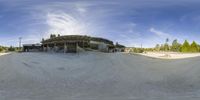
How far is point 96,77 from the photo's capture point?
11734 mm

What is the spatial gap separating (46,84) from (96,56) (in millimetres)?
4521

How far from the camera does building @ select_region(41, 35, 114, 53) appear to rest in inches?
691

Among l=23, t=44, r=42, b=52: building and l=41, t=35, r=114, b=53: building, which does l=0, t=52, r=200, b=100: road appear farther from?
l=23, t=44, r=42, b=52: building

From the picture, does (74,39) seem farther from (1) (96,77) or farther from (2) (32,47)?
(1) (96,77)

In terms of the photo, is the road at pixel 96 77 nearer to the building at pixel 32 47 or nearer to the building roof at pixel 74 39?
the building roof at pixel 74 39

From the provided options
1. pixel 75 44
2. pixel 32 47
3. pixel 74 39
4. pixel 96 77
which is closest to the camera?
pixel 96 77

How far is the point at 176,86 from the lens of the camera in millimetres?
10797

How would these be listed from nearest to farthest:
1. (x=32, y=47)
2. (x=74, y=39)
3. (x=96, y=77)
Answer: (x=96, y=77)
(x=74, y=39)
(x=32, y=47)

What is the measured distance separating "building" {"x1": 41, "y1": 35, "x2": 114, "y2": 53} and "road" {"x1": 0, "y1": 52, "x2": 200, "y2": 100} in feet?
6.23

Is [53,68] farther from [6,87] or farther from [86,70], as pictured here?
[6,87]

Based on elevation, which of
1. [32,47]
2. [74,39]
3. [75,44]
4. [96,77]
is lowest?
[96,77]

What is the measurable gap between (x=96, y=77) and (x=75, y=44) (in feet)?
20.7

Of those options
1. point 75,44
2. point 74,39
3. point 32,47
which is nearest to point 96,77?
point 75,44

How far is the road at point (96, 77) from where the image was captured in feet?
30.0
